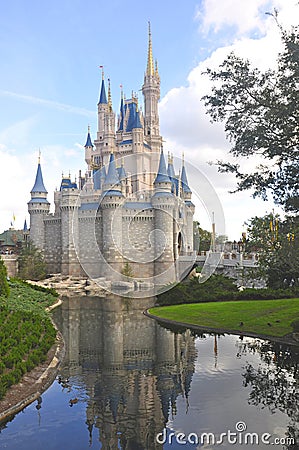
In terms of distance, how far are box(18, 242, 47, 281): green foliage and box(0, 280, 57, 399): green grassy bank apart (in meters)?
23.9

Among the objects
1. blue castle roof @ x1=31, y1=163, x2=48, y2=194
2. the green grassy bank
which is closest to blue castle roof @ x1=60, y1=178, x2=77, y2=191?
blue castle roof @ x1=31, y1=163, x2=48, y2=194

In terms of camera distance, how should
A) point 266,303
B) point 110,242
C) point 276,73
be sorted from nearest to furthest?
1. point 276,73
2. point 266,303
3. point 110,242

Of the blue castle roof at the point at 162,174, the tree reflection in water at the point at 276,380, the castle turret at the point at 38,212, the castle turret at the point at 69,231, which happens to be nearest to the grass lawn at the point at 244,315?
the tree reflection in water at the point at 276,380

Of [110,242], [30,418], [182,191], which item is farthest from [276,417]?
[182,191]

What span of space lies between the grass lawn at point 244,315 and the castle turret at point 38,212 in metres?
30.2

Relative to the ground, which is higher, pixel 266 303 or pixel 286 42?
pixel 286 42

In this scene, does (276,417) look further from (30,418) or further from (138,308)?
(138,308)

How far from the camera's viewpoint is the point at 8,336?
13609 millimetres

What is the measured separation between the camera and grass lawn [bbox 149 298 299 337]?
16.1 meters

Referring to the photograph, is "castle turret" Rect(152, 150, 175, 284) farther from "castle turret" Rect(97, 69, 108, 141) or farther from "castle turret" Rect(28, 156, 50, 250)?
"castle turret" Rect(97, 69, 108, 141)

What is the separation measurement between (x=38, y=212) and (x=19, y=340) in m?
38.3

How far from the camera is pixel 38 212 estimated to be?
50.3 meters

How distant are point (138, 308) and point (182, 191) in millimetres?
30104

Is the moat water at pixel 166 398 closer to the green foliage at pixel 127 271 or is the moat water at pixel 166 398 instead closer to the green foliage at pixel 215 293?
the green foliage at pixel 215 293
